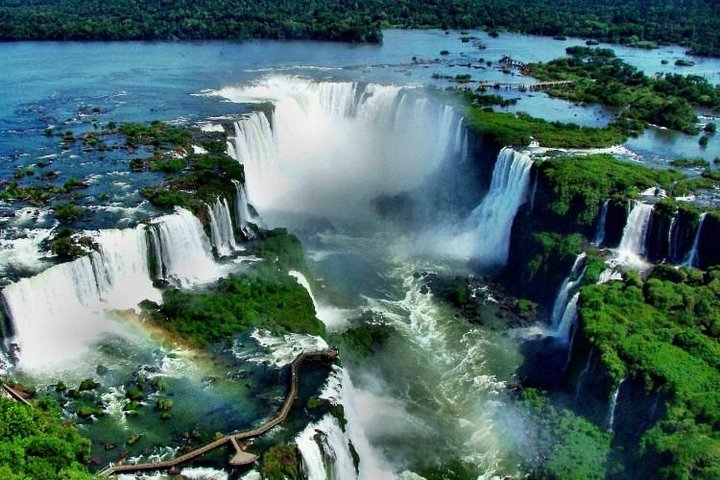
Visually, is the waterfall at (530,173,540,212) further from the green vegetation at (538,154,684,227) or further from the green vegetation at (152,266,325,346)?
the green vegetation at (152,266,325,346)

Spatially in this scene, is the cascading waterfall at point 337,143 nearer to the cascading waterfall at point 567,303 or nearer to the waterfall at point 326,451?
the cascading waterfall at point 567,303

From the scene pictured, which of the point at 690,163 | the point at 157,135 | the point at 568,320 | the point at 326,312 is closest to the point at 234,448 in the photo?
the point at 326,312

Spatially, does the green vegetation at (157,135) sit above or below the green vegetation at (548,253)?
above

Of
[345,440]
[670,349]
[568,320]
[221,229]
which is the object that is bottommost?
[345,440]

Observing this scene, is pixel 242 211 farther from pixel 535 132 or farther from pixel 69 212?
pixel 535 132

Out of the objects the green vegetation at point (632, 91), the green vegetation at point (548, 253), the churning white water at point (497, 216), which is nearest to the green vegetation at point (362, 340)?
the green vegetation at point (548, 253)
